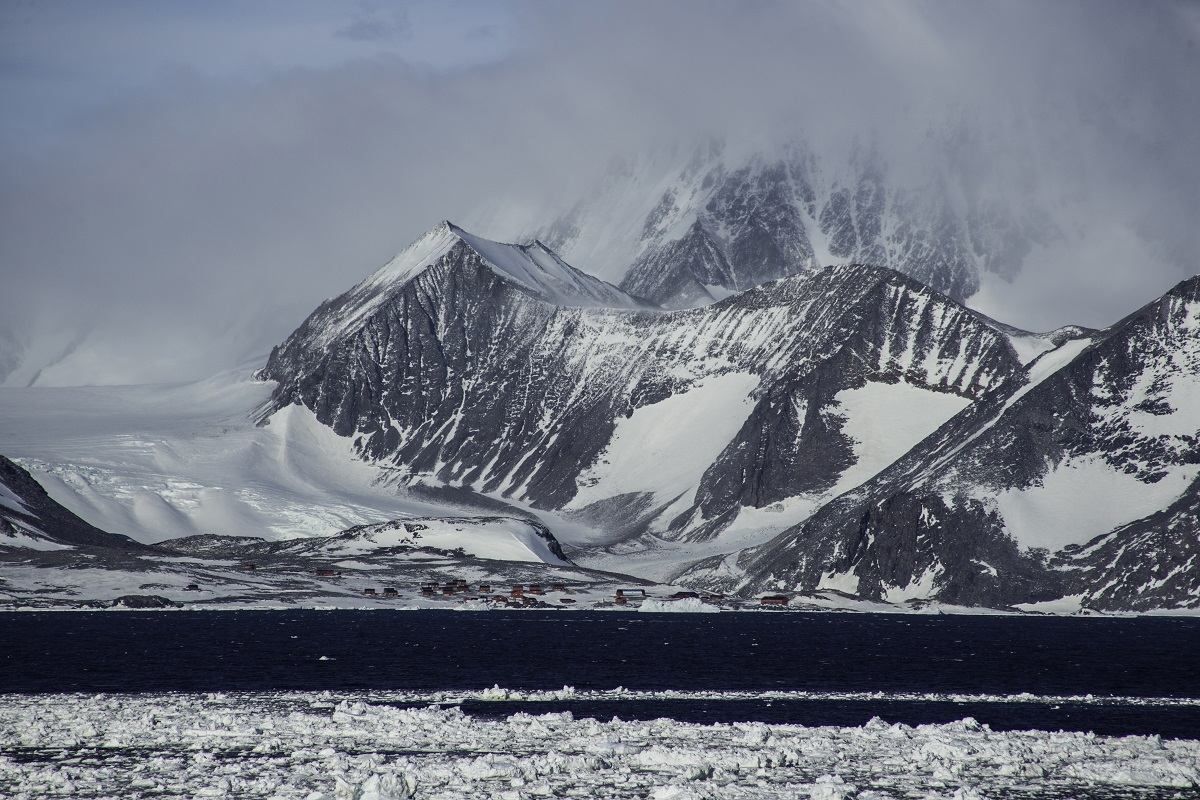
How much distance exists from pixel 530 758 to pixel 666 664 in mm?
61634

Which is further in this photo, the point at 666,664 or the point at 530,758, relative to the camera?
the point at 666,664

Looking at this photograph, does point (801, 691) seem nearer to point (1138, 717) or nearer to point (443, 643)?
point (1138, 717)

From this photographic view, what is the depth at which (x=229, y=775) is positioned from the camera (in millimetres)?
67562

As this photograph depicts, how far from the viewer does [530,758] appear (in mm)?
71062

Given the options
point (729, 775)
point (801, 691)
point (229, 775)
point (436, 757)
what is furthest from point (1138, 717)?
point (229, 775)

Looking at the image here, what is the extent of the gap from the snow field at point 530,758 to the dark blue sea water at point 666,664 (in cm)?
993

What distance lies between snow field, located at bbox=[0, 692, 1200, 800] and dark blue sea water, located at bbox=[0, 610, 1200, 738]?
993 cm

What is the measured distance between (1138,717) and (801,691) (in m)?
23.1

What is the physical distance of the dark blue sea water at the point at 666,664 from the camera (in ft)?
322

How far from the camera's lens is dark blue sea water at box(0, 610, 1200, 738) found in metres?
98.1

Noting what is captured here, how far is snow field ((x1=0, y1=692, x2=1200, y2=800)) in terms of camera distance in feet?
214

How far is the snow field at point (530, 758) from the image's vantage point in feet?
214

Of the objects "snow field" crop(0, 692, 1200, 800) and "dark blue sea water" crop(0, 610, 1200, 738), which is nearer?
"snow field" crop(0, 692, 1200, 800)

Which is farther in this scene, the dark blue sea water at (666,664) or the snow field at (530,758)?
the dark blue sea water at (666,664)
